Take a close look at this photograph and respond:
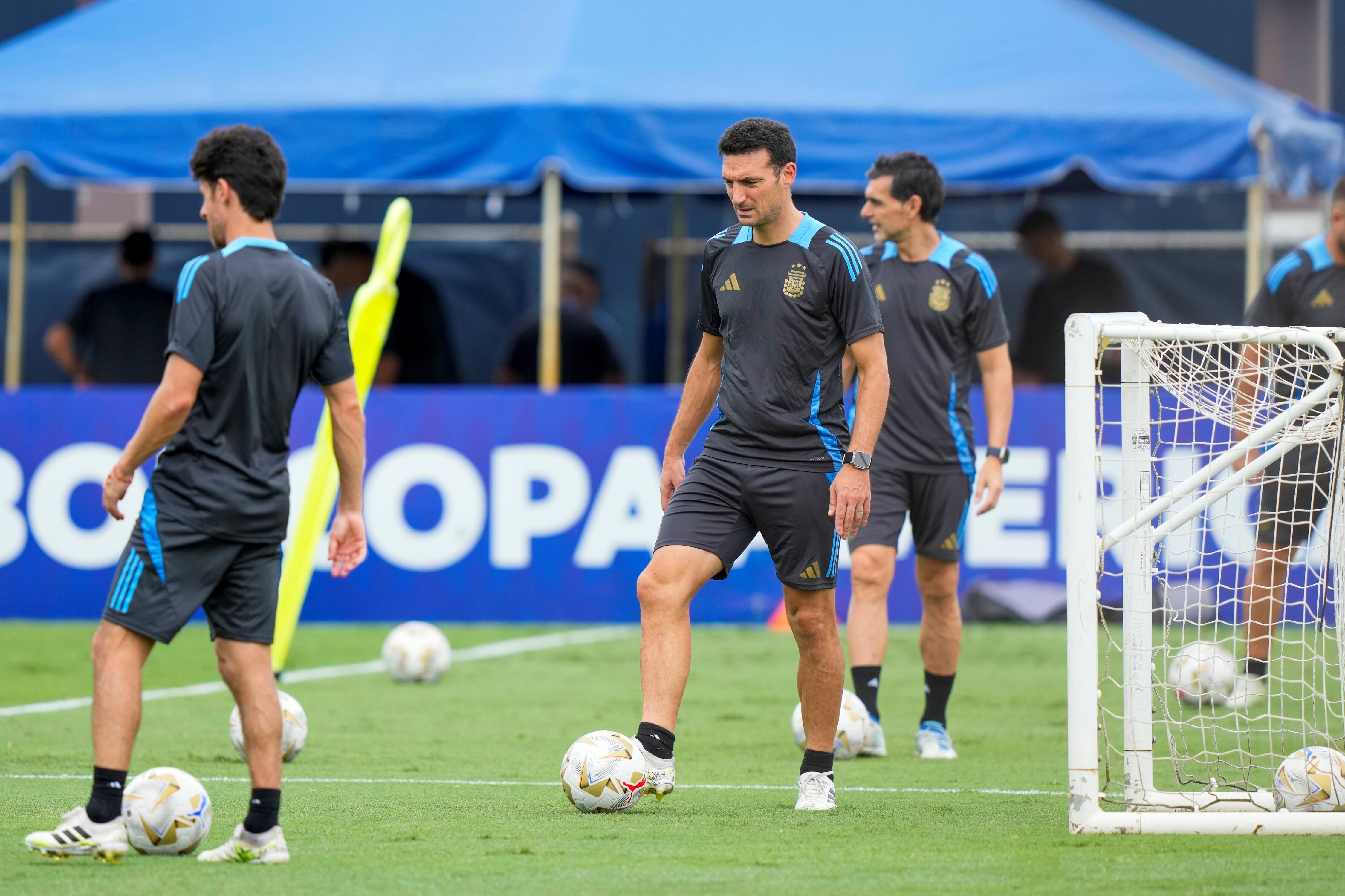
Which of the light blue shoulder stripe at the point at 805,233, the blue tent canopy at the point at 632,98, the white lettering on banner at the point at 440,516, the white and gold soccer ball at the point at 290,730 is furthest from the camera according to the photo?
the blue tent canopy at the point at 632,98

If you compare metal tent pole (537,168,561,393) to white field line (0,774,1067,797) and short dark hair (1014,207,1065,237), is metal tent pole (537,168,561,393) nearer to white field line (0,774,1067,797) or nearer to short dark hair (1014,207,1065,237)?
short dark hair (1014,207,1065,237)

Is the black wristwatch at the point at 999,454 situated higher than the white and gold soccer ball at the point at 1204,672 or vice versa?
the black wristwatch at the point at 999,454

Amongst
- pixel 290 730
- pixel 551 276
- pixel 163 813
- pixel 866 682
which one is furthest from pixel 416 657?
pixel 163 813

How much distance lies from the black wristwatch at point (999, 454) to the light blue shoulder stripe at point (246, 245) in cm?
347

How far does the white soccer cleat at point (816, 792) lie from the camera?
19.0ft

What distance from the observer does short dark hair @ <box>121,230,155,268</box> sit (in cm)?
1396

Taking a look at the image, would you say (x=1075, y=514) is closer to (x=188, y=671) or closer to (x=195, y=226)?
(x=188, y=671)

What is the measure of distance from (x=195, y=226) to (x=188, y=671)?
26.9 ft

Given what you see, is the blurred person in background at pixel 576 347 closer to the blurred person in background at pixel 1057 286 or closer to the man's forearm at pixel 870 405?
the blurred person in background at pixel 1057 286

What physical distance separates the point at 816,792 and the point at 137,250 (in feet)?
32.0

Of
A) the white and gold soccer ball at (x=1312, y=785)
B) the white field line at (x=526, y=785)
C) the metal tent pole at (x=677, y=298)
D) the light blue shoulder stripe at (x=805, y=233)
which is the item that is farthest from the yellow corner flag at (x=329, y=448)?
the metal tent pole at (x=677, y=298)

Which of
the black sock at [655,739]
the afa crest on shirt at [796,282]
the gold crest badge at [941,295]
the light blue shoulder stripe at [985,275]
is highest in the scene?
the light blue shoulder stripe at [985,275]

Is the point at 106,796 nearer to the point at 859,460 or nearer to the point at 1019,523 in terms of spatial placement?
the point at 859,460

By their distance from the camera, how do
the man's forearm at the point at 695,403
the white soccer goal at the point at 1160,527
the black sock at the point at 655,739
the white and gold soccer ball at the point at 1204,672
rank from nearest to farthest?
the white soccer goal at the point at 1160,527, the black sock at the point at 655,739, the man's forearm at the point at 695,403, the white and gold soccer ball at the point at 1204,672
